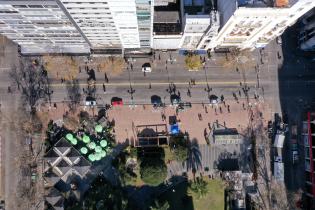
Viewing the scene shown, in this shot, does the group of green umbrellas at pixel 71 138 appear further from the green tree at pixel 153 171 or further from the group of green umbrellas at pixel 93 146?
the green tree at pixel 153 171

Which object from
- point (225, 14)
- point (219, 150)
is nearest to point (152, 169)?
point (219, 150)

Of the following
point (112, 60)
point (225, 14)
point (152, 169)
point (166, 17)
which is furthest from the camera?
point (112, 60)

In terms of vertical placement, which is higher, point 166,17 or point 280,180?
point 166,17

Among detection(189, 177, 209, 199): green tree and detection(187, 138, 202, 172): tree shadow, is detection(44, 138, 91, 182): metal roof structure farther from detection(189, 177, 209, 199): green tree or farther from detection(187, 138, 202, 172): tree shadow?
detection(189, 177, 209, 199): green tree

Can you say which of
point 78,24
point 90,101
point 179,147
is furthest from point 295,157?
point 78,24

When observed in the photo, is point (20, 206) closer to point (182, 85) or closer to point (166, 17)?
point (182, 85)

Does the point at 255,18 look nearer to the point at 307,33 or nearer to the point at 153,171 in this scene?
the point at 307,33

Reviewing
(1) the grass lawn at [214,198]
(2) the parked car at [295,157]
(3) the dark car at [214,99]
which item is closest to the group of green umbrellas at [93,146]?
(1) the grass lawn at [214,198]
